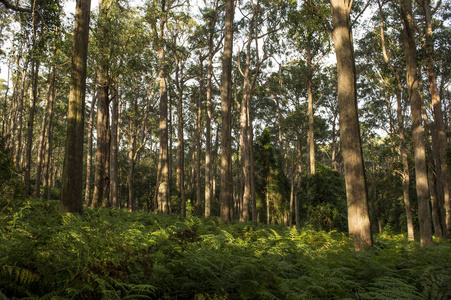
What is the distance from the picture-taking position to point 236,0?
20.8m

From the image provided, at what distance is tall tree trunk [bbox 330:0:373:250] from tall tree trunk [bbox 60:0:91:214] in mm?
6451

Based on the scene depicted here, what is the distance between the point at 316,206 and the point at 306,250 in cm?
1313

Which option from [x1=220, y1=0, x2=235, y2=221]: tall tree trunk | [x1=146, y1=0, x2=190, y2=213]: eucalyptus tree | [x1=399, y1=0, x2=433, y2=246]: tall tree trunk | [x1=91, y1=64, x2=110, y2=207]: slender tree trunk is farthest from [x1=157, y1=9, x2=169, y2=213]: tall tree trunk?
[x1=399, y1=0, x2=433, y2=246]: tall tree trunk

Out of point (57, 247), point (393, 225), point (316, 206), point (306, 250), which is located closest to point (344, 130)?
point (306, 250)

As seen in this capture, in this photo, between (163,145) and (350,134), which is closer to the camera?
(350,134)

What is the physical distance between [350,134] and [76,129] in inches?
262

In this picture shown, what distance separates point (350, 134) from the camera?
22.3 feet

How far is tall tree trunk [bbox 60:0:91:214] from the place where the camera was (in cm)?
773

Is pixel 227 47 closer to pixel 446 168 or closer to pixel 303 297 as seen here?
pixel 303 297

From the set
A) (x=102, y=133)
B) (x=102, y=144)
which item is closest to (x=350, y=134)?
(x=102, y=144)

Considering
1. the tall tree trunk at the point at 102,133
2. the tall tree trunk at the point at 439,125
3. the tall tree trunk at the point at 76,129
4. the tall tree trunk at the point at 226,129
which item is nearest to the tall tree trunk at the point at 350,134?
the tall tree trunk at the point at 226,129

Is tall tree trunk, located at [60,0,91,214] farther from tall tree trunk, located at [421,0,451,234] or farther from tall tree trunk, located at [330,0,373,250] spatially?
tall tree trunk, located at [421,0,451,234]

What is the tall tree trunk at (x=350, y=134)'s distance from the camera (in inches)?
254

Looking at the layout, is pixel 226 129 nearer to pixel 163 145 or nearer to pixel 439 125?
pixel 163 145
